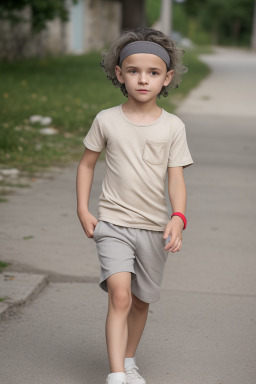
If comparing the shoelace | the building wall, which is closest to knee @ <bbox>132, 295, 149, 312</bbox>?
the shoelace

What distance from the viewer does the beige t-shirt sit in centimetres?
345

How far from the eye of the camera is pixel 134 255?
3.52 metres

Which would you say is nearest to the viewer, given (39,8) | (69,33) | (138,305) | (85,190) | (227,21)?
(85,190)

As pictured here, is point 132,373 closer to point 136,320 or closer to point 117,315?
point 136,320

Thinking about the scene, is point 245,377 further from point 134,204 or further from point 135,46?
point 135,46

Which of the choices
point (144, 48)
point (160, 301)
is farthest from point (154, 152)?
point (160, 301)

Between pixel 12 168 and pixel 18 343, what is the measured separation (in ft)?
16.0

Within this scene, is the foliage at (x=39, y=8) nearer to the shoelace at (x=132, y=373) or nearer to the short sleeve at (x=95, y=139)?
the short sleeve at (x=95, y=139)

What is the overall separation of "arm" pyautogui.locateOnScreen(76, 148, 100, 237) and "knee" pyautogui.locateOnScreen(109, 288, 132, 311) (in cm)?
28

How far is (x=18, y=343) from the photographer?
165 inches

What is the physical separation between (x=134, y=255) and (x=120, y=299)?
0.79 feet

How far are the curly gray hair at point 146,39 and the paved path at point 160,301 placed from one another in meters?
1.30

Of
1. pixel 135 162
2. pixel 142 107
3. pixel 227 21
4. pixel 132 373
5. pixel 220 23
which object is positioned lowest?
pixel 220 23

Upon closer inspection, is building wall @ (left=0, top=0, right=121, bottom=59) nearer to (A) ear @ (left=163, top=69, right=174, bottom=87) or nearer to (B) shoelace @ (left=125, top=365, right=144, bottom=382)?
(A) ear @ (left=163, top=69, right=174, bottom=87)
